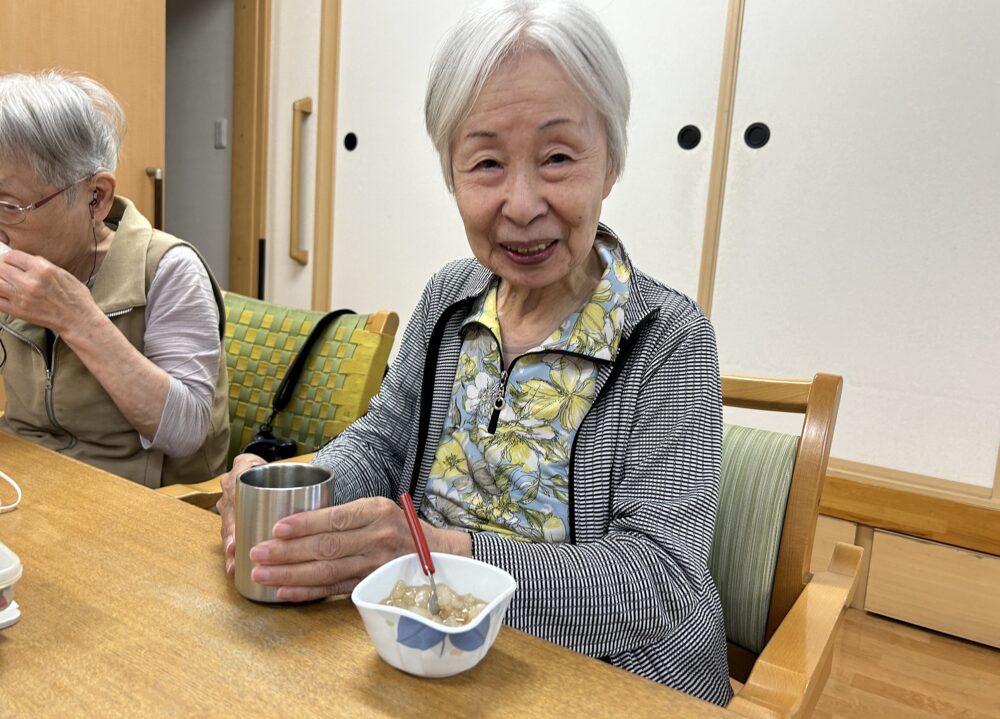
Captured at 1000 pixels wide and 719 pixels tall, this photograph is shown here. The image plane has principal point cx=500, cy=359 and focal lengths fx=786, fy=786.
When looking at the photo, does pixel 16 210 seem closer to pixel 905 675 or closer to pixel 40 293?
pixel 40 293

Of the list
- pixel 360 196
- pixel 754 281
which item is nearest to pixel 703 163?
pixel 754 281

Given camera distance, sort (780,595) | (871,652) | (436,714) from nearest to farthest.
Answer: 1. (436,714)
2. (780,595)
3. (871,652)

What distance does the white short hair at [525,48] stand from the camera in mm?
837

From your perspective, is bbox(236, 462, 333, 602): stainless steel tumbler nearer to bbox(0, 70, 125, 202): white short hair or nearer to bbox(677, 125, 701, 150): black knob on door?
bbox(0, 70, 125, 202): white short hair

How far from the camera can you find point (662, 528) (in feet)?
2.58

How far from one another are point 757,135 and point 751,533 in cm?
175

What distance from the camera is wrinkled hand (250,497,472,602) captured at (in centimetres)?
66

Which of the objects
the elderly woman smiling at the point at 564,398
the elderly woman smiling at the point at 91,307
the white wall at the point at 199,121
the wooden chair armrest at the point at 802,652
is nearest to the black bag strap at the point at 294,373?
the elderly woman smiling at the point at 91,307

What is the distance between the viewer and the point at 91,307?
1.18 meters

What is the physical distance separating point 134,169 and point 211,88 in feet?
2.79

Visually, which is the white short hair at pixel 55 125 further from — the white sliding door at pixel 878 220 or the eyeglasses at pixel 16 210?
the white sliding door at pixel 878 220

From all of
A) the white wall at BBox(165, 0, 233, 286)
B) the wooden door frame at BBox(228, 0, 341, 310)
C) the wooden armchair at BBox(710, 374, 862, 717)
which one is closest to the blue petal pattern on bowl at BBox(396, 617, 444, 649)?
the wooden armchair at BBox(710, 374, 862, 717)

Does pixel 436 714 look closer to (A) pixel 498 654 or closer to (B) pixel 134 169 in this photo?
(A) pixel 498 654

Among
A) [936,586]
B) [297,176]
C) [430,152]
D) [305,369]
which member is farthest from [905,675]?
[297,176]
